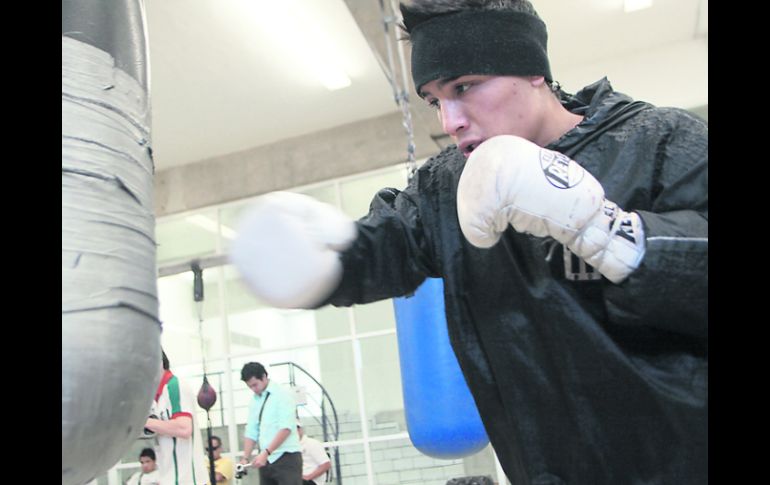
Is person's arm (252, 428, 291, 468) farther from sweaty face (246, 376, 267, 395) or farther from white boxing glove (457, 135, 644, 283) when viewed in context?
white boxing glove (457, 135, 644, 283)

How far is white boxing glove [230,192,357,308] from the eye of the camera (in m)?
1.02

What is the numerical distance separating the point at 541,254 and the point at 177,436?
2.62 m

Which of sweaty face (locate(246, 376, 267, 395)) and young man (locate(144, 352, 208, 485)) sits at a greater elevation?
sweaty face (locate(246, 376, 267, 395))

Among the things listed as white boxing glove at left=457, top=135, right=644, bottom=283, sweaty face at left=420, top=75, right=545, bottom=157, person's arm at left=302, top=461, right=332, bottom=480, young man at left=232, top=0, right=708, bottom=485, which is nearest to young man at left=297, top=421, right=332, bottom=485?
person's arm at left=302, top=461, right=332, bottom=480

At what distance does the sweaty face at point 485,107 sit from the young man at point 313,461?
13.3 feet

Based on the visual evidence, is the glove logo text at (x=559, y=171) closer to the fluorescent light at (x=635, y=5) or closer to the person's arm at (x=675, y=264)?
the person's arm at (x=675, y=264)

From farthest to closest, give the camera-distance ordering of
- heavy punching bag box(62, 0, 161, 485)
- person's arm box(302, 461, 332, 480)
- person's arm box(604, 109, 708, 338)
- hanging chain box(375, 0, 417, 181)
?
1. person's arm box(302, 461, 332, 480)
2. hanging chain box(375, 0, 417, 181)
3. person's arm box(604, 109, 708, 338)
4. heavy punching bag box(62, 0, 161, 485)

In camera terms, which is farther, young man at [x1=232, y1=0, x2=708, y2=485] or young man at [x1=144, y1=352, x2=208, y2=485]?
young man at [x1=144, y1=352, x2=208, y2=485]

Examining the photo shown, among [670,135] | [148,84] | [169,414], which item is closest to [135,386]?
[148,84]

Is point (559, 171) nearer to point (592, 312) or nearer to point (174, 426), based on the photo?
point (592, 312)

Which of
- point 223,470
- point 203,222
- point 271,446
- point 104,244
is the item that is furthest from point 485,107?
point 203,222

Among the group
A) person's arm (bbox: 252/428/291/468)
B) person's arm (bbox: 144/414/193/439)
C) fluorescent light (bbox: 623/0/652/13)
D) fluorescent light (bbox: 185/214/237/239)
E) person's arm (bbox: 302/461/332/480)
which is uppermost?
fluorescent light (bbox: 623/0/652/13)

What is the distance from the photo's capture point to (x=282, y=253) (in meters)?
1.03
